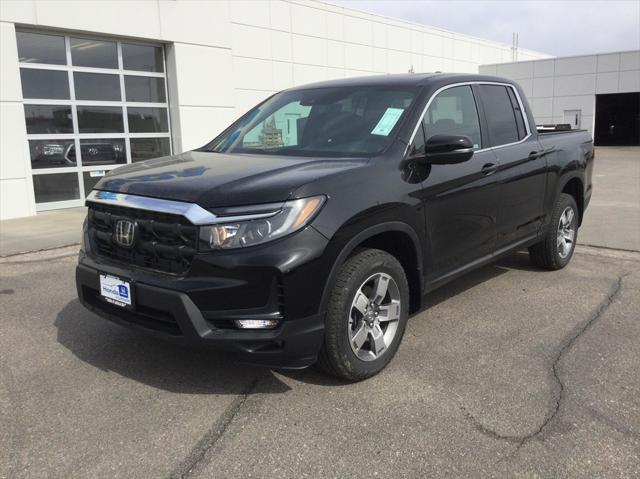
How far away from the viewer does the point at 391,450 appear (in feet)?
9.23

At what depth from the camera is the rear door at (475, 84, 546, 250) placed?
472 centimetres

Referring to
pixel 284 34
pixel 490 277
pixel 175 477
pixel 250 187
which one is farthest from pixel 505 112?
pixel 284 34

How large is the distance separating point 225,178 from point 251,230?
0.43 m

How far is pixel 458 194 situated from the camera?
161 inches

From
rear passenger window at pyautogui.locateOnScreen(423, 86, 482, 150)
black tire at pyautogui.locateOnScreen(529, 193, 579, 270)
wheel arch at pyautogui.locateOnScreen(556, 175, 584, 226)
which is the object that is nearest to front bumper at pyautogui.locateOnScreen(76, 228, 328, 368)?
rear passenger window at pyautogui.locateOnScreen(423, 86, 482, 150)

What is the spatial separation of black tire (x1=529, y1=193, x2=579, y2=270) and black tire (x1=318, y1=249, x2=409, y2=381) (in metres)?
2.75

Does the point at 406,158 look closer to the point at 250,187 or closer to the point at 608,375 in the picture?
the point at 250,187

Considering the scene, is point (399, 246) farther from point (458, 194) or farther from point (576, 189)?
point (576, 189)

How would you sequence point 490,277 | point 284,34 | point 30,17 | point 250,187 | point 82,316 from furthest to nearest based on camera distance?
point 284,34
point 30,17
point 490,277
point 82,316
point 250,187

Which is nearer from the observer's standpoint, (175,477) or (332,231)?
(175,477)

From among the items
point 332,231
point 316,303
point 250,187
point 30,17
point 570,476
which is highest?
point 30,17

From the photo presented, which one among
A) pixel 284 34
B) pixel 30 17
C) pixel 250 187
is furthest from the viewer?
pixel 284 34

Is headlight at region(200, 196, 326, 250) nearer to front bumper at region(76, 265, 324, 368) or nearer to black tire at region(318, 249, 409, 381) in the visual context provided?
front bumper at region(76, 265, 324, 368)

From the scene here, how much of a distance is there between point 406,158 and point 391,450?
1.78 meters
